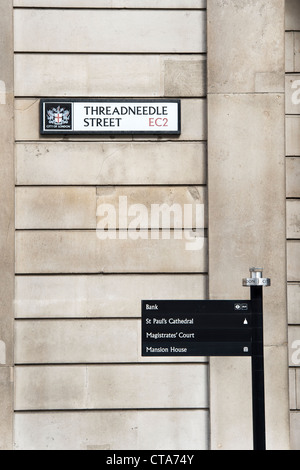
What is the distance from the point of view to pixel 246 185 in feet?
27.0

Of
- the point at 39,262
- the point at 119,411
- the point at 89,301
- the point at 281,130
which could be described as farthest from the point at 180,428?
the point at 281,130

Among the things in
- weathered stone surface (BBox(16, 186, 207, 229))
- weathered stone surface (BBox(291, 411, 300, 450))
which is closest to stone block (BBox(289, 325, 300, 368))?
weathered stone surface (BBox(291, 411, 300, 450))

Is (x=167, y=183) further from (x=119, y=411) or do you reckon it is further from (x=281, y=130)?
(x=119, y=411)

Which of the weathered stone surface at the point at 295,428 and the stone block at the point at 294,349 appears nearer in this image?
the weathered stone surface at the point at 295,428

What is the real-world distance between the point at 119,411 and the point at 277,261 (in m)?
2.72

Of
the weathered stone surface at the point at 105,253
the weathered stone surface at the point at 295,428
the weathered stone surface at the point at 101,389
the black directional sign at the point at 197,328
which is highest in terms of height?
the weathered stone surface at the point at 105,253

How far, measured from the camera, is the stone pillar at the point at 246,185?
8102mm

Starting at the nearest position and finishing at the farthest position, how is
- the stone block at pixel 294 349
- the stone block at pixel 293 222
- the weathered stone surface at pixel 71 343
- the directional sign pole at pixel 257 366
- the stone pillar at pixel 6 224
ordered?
1. the directional sign pole at pixel 257 366
2. the stone pillar at pixel 6 224
3. the weathered stone surface at pixel 71 343
4. the stone block at pixel 294 349
5. the stone block at pixel 293 222

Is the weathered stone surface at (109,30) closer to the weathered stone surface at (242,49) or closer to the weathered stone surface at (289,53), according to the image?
the weathered stone surface at (242,49)

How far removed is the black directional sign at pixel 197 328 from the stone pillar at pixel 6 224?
2.27 metres

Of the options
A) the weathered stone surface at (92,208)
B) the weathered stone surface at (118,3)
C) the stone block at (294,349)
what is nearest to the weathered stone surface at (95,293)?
the weathered stone surface at (92,208)

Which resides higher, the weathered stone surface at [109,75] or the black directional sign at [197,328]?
the weathered stone surface at [109,75]

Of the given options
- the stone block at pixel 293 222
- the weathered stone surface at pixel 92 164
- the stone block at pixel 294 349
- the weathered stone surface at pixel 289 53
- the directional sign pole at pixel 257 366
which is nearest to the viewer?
the directional sign pole at pixel 257 366

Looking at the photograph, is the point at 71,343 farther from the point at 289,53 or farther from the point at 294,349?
the point at 289,53
